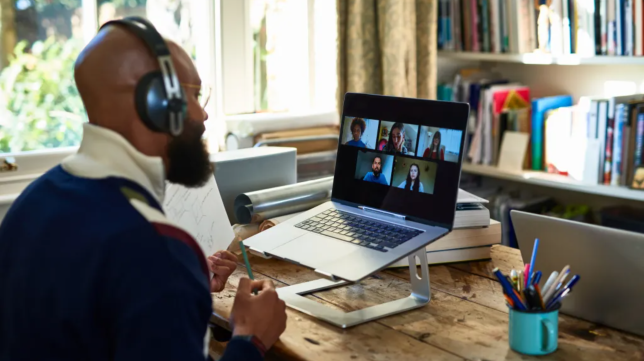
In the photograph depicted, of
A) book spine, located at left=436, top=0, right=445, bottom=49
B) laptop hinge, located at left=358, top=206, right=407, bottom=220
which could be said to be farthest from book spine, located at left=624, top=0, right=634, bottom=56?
laptop hinge, located at left=358, top=206, right=407, bottom=220

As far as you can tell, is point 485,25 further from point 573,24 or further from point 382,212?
point 382,212

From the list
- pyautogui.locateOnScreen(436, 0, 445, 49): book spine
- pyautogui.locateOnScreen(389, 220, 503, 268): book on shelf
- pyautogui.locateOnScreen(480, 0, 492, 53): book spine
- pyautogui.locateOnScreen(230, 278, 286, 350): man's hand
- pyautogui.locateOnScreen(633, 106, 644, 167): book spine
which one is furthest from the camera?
pyautogui.locateOnScreen(436, 0, 445, 49): book spine

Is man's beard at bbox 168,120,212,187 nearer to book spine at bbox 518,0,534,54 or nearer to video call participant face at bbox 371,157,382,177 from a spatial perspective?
video call participant face at bbox 371,157,382,177

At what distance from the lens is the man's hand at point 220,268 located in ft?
4.67

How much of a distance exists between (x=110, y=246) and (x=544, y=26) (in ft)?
7.37

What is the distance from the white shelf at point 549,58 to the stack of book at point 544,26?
0.02 meters

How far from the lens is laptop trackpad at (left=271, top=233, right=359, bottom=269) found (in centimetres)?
131

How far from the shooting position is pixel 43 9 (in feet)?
7.54

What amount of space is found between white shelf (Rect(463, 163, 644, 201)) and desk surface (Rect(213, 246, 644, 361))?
119 cm

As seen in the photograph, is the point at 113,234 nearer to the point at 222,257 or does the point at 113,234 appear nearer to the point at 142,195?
the point at 142,195

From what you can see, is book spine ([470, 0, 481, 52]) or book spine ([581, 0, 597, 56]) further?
book spine ([470, 0, 481, 52])

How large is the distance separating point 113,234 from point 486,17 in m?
2.31

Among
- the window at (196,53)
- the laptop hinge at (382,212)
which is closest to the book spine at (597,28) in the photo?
the window at (196,53)

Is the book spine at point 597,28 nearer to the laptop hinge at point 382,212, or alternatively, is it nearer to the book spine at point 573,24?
the book spine at point 573,24
